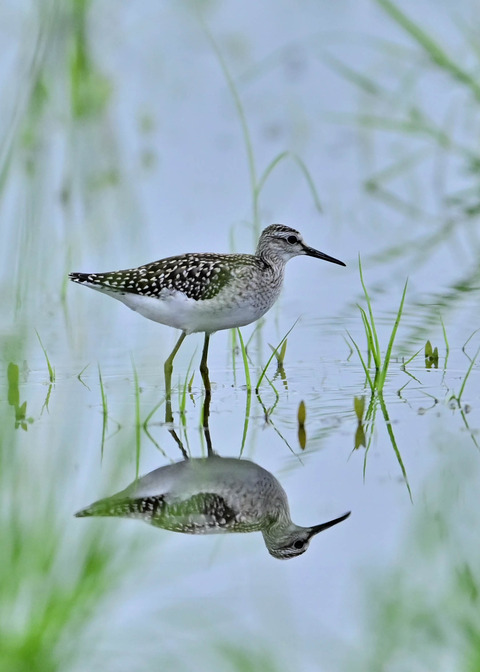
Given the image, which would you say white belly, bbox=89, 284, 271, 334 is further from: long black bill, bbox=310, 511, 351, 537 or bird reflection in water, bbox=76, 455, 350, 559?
long black bill, bbox=310, 511, 351, 537

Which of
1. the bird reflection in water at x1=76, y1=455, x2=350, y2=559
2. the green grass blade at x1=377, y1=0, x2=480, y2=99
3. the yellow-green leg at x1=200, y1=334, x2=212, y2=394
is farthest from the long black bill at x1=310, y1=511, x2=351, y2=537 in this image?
the green grass blade at x1=377, y1=0, x2=480, y2=99

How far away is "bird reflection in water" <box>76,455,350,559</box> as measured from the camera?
272 inches

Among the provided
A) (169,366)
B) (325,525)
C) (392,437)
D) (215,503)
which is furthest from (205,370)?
(325,525)

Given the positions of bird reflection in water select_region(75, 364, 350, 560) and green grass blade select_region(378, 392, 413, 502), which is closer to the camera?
bird reflection in water select_region(75, 364, 350, 560)

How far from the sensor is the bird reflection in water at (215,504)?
22.6ft

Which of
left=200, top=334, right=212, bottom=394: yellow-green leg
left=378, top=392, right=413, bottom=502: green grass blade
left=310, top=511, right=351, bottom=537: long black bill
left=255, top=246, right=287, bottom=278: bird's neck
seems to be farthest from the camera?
left=255, top=246, right=287, bottom=278: bird's neck

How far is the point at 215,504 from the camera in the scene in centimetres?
726

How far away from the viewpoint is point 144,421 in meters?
8.53

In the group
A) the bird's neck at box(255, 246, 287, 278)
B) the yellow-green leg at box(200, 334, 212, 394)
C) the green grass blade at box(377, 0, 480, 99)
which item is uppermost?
the green grass blade at box(377, 0, 480, 99)

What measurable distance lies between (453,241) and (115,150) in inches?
134

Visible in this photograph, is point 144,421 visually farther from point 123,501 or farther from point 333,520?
point 333,520

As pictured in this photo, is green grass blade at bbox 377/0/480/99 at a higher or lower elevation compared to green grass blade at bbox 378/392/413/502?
higher

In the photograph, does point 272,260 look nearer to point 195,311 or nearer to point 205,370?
point 195,311

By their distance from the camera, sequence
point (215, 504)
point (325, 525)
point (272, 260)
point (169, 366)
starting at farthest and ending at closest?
1. point (272, 260)
2. point (169, 366)
3. point (215, 504)
4. point (325, 525)
